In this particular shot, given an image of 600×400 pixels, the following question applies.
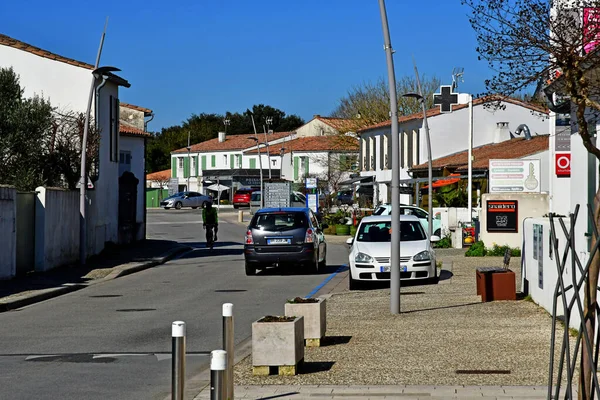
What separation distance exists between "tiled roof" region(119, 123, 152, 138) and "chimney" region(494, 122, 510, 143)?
74.7 feet

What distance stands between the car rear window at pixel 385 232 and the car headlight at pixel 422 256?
707 mm

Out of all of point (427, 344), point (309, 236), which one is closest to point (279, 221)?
point (309, 236)

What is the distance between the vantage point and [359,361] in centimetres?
1123

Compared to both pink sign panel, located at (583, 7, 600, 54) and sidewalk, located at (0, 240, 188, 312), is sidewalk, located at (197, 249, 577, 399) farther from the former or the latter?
sidewalk, located at (0, 240, 188, 312)

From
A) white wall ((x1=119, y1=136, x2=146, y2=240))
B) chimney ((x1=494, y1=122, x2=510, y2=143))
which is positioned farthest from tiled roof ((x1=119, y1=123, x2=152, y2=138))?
chimney ((x1=494, y1=122, x2=510, y2=143))

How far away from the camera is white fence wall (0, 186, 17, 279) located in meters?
22.6

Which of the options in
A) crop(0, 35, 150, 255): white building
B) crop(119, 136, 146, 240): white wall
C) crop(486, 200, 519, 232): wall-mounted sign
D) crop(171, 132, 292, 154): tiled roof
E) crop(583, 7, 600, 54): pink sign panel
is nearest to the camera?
crop(583, 7, 600, 54): pink sign panel

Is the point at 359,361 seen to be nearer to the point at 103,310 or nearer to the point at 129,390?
the point at 129,390

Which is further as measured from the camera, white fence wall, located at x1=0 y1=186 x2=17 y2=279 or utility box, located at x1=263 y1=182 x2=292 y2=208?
utility box, located at x1=263 y1=182 x2=292 y2=208

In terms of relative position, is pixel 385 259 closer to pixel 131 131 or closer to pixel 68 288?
pixel 68 288

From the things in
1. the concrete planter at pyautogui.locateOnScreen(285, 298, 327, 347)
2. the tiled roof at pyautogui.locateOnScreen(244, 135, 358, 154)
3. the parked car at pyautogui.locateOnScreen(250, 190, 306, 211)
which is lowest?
the concrete planter at pyautogui.locateOnScreen(285, 298, 327, 347)

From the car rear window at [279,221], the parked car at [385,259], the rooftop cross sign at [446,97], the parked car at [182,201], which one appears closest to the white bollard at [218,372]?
the parked car at [385,259]

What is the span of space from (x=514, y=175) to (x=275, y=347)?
23.4 meters

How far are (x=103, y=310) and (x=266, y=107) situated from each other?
116 metres
